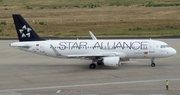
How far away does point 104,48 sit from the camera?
4884 centimetres

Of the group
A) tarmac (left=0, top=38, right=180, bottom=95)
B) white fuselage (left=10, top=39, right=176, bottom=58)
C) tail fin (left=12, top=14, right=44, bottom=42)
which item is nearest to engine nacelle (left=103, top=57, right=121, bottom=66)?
tarmac (left=0, top=38, right=180, bottom=95)

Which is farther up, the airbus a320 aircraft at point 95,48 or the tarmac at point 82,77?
the airbus a320 aircraft at point 95,48

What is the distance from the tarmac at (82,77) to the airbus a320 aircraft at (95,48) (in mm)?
1483

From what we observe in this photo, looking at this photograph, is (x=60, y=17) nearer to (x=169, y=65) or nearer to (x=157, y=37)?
(x=157, y=37)

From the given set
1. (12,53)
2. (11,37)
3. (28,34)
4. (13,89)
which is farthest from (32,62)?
(11,37)

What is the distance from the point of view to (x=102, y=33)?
84938 millimetres

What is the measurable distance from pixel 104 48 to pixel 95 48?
113cm

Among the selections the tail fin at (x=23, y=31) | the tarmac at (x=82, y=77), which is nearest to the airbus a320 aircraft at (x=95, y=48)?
the tail fin at (x=23, y=31)

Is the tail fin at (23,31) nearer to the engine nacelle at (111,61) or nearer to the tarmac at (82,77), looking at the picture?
the tarmac at (82,77)

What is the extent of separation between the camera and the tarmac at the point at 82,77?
3653 centimetres

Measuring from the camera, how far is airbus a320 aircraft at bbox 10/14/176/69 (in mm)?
48438

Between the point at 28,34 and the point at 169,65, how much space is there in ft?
58.8

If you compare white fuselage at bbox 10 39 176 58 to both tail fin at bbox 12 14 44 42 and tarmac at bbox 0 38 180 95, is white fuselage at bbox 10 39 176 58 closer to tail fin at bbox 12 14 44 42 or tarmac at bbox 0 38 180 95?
tail fin at bbox 12 14 44 42

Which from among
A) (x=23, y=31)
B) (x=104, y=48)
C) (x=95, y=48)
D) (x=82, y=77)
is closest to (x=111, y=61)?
(x=104, y=48)
